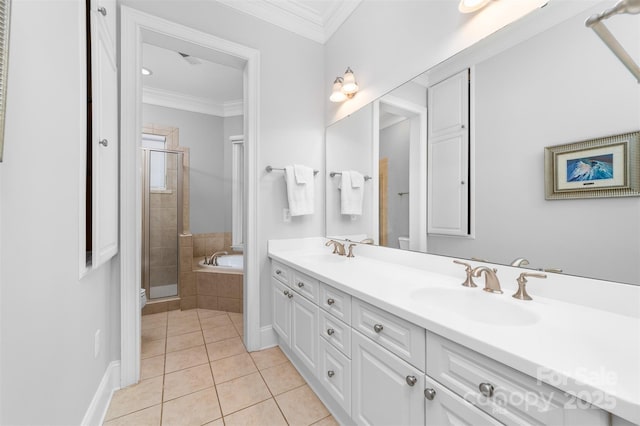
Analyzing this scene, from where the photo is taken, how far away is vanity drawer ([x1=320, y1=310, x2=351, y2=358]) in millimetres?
1206

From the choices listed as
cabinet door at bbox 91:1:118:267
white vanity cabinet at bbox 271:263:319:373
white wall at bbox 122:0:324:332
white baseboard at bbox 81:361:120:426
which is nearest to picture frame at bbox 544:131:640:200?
white vanity cabinet at bbox 271:263:319:373

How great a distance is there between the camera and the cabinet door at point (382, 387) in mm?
869

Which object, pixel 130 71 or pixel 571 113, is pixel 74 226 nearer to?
pixel 130 71

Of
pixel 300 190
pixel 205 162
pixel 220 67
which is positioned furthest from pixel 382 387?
pixel 205 162

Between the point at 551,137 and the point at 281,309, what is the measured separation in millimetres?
1794

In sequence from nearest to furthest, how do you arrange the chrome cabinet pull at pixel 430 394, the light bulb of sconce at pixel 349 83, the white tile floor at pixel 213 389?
the chrome cabinet pull at pixel 430 394 < the white tile floor at pixel 213 389 < the light bulb of sconce at pixel 349 83

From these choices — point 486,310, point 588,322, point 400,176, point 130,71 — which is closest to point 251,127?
point 130,71

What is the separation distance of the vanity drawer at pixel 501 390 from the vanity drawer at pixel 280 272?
1.16 metres

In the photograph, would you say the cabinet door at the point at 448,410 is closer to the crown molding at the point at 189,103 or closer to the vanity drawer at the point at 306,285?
the vanity drawer at the point at 306,285

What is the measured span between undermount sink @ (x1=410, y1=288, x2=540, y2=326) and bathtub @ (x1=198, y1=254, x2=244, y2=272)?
7.96 feet

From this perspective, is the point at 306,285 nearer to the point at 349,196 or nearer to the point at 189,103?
the point at 349,196

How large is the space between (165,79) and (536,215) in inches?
151

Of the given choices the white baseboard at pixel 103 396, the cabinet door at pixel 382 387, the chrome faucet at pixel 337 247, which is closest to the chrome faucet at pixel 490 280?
the cabinet door at pixel 382 387

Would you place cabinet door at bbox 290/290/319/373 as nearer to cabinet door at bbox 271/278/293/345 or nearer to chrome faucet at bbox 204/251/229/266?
cabinet door at bbox 271/278/293/345
